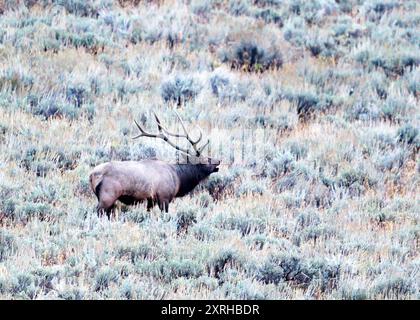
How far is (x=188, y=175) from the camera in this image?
1059cm

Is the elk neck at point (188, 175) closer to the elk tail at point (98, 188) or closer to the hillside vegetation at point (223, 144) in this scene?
the hillside vegetation at point (223, 144)

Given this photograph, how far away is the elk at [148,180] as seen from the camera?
9.41m

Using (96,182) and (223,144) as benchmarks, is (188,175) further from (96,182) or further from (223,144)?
(223,144)

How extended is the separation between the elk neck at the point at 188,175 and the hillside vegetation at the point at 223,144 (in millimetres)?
133

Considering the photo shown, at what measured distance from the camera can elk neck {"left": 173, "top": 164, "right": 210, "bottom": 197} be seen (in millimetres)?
10484

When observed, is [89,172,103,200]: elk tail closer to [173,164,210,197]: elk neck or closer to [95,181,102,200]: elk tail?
[95,181,102,200]: elk tail

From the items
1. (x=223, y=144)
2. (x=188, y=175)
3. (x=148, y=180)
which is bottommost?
(x=223, y=144)

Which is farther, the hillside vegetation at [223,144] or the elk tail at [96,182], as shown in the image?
the elk tail at [96,182]

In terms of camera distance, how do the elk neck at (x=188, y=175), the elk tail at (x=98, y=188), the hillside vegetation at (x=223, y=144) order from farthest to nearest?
1. the elk neck at (x=188, y=175)
2. the elk tail at (x=98, y=188)
3. the hillside vegetation at (x=223, y=144)

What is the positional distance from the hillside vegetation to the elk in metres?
0.14

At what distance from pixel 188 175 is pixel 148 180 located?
2.91ft

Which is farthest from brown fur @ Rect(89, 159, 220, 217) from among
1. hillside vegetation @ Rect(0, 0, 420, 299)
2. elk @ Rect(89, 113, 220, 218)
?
hillside vegetation @ Rect(0, 0, 420, 299)

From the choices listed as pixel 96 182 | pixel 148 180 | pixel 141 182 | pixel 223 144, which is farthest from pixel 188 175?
pixel 223 144

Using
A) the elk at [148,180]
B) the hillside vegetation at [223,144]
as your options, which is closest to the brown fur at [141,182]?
the elk at [148,180]
